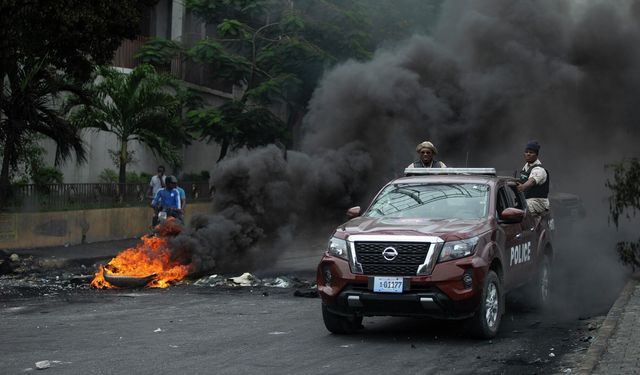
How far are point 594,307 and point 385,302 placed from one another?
3.93 m

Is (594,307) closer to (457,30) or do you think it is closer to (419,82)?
(419,82)

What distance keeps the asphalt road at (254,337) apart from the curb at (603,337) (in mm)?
215

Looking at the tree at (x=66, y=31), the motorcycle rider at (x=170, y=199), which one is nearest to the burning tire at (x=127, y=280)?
the tree at (x=66, y=31)

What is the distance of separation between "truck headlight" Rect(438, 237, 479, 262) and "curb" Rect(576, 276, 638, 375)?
56.4 inches

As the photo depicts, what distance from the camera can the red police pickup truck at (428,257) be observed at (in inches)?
342

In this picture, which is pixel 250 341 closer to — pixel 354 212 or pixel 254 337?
pixel 254 337

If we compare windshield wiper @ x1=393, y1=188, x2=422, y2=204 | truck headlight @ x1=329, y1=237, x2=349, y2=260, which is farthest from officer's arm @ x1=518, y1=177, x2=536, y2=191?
truck headlight @ x1=329, y1=237, x2=349, y2=260

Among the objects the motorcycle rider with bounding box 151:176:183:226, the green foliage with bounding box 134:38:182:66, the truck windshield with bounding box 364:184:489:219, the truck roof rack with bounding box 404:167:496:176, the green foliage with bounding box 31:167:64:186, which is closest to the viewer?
the truck windshield with bounding box 364:184:489:219

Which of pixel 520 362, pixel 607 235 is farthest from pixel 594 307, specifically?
pixel 607 235

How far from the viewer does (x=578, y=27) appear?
69.8 feet

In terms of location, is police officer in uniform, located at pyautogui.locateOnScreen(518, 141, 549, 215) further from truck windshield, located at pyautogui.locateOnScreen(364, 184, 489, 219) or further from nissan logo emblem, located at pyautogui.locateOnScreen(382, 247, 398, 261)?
nissan logo emblem, located at pyautogui.locateOnScreen(382, 247, 398, 261)

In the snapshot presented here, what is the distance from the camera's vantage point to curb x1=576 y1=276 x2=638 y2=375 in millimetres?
7223

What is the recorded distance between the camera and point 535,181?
1241cm

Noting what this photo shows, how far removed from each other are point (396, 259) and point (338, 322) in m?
1.06
